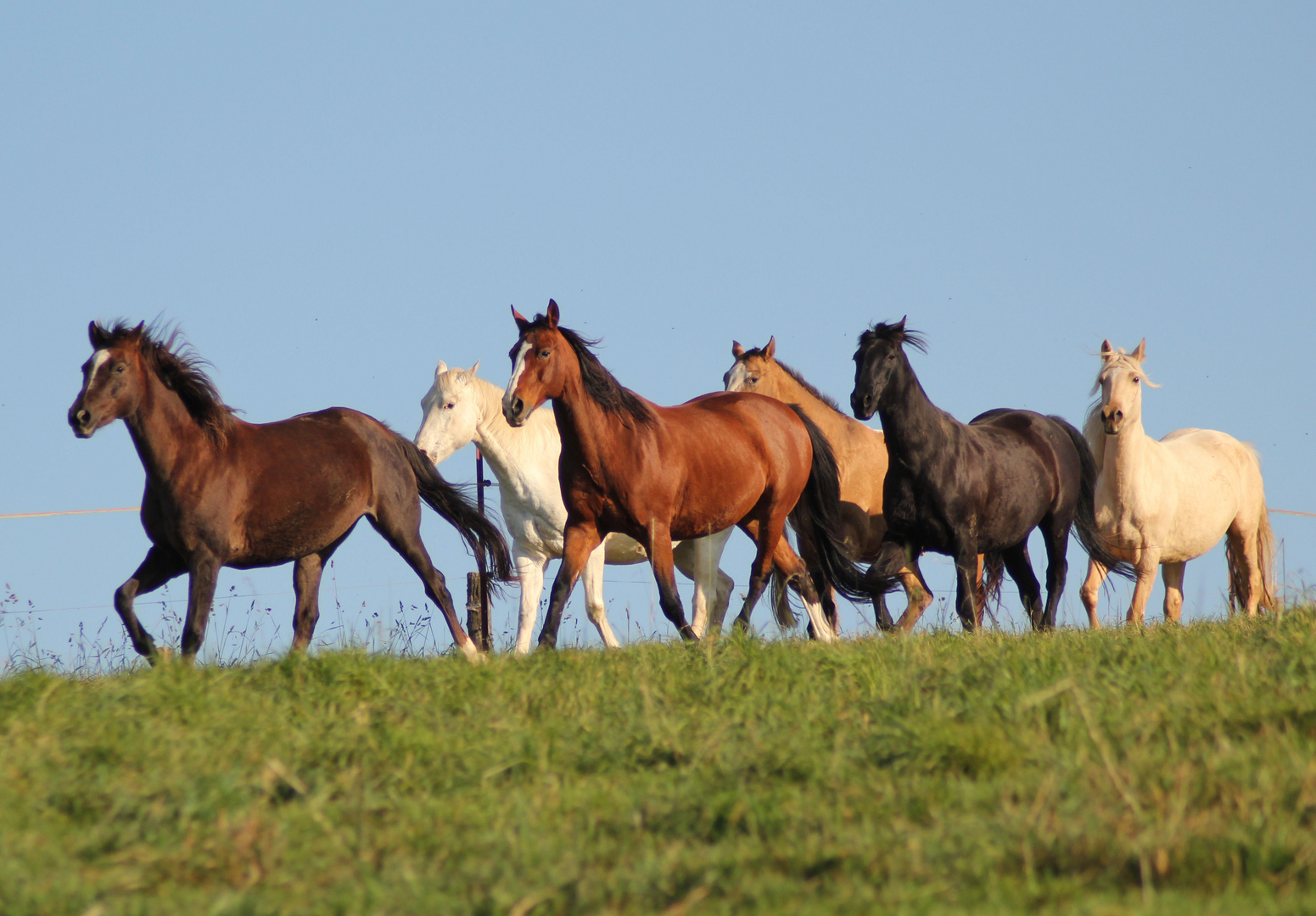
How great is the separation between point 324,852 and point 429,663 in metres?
2.43

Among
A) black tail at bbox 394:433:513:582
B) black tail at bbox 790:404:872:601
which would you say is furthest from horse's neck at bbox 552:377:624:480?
black tail at bbox 790:404:872:601

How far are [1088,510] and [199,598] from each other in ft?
23.5

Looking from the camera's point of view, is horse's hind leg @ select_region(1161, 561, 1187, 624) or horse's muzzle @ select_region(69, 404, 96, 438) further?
horse's hind leg @ select_region(1161, 561, 1187, 624)

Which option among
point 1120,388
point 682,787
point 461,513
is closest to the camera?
point 682,787

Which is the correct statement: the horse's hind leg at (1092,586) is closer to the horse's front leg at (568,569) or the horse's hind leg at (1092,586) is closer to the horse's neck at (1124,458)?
the horse's neck at (1124,458)

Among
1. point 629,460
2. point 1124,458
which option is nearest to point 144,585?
point 629,460

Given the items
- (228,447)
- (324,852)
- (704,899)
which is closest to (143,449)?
(228,447)

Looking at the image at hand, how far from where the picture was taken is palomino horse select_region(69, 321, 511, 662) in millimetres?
7262

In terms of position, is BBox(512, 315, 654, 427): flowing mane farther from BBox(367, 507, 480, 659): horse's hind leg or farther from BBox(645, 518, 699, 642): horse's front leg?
BBox(367, 507, 480, 659): horse's hind leg

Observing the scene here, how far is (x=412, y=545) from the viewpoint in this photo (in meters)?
8.73

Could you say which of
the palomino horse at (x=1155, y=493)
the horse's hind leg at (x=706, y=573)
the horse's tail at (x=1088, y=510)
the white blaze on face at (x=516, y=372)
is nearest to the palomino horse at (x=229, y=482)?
the white blaze on face at (x=516, y=372)

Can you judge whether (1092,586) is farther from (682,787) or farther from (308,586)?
(682,787)

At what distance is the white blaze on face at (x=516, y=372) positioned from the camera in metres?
7.69

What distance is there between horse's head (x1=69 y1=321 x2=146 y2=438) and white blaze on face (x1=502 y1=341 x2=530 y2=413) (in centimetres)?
203
